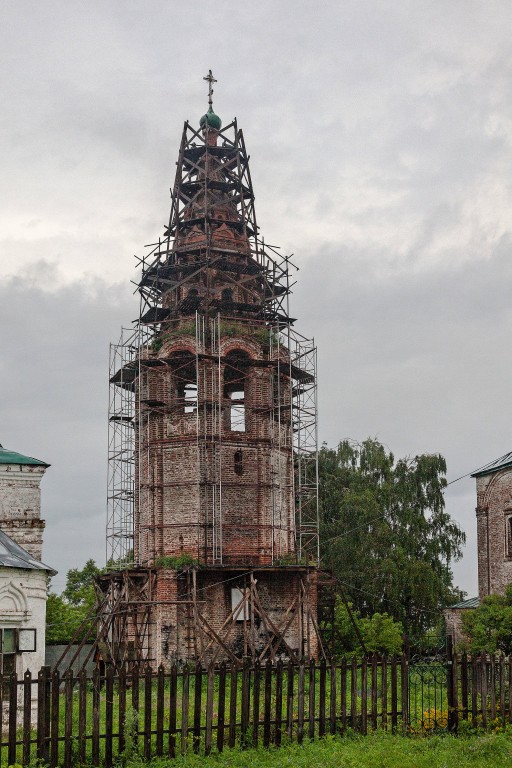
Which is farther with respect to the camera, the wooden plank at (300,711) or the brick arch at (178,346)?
the brick arch at (178,346)

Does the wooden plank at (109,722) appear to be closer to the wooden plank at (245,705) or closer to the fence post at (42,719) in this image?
the fence post at (42,719)

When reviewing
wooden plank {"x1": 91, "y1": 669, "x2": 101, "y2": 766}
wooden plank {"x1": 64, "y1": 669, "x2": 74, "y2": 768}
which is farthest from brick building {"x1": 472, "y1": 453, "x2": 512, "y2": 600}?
wooden plank {"x1": 64, "y1": 669, "x2": 74, "y2": 768}

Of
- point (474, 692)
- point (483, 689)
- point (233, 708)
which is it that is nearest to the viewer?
point (233, 708)

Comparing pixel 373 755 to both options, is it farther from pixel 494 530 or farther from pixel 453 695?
pixel 494 530

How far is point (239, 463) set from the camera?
31109 millimetres

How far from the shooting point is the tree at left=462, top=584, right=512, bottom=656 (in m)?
25.5

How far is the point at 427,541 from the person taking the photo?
40.8 m

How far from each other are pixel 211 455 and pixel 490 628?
370 inches

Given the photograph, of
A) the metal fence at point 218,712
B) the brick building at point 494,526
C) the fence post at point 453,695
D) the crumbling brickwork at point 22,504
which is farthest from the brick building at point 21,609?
the brick building at point 494,526

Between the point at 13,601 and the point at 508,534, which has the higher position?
the point at 508,534

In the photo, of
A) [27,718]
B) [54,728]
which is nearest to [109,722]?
[54,728]

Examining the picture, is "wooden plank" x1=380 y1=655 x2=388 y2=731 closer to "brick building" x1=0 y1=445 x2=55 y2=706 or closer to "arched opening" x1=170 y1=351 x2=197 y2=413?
"brick building" x1=0 y1=445 x2=55 y2=706

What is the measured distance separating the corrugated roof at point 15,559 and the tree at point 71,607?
35.6 ft

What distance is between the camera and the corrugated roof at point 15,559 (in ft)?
63.4
